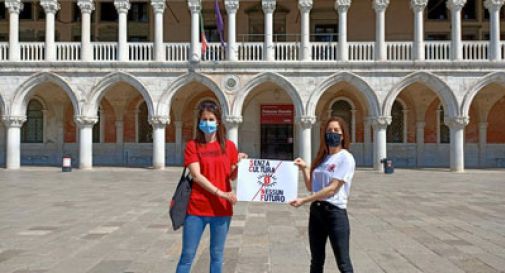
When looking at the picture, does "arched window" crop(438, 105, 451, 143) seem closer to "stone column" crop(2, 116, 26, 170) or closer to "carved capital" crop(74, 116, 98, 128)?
"carved capital" crop(74, 116, 98, 128)

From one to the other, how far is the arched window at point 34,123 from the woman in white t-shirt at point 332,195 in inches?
981

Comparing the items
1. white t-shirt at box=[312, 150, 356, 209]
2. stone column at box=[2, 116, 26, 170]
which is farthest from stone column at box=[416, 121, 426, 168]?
white t-shirt at box=[312, 150, 356, 209]

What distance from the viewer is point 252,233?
7.55 metres

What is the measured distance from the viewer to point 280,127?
2548 centimetres

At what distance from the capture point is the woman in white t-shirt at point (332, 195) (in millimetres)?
3820

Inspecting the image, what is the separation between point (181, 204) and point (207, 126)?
2.34 feet

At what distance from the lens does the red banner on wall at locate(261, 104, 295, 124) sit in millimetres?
25188

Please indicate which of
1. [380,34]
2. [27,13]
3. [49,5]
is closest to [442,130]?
[380,34]

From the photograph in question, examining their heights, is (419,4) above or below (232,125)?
above

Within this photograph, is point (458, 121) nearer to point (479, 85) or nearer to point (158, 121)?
point (479, 85)

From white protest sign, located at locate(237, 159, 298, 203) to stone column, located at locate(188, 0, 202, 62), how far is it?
17.4m

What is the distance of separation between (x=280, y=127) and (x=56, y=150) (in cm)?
1294

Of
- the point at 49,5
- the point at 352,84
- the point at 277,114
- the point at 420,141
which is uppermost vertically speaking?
the point at 49,5

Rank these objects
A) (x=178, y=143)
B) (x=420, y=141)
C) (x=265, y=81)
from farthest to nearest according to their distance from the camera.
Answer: (x=178, y=143), (x=420, y=141), (x=265, y=81)
